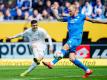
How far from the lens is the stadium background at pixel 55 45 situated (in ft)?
76.2

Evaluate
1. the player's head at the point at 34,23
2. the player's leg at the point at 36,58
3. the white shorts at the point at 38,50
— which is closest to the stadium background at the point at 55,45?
the white shorts at the point at 38,50

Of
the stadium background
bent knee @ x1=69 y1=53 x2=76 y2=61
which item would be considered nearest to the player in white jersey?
bent knee @ x1=69 y1=53 x2=76 y2=61

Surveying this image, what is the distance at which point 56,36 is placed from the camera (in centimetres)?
2672

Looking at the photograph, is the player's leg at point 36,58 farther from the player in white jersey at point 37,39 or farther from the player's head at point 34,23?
the player's head at point 34,23

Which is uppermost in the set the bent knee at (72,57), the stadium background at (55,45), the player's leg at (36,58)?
the bent knee at (72,57)

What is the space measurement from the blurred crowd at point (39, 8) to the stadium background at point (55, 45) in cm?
28

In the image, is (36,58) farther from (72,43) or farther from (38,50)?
(72,43)

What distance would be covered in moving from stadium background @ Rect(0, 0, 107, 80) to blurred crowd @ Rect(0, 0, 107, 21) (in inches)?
11.1

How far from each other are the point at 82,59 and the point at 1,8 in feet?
16.4

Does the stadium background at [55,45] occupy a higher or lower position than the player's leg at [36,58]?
lower

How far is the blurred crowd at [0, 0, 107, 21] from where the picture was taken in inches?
1001

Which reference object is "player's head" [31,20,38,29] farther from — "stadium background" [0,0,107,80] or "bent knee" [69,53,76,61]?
"stadium background" [0,0,107,80]

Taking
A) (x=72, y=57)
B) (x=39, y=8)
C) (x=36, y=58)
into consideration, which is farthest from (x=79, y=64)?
(x=39, y=8)

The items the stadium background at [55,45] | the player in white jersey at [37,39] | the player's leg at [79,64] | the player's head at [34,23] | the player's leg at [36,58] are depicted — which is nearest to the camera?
the player's leg at [79,64]
